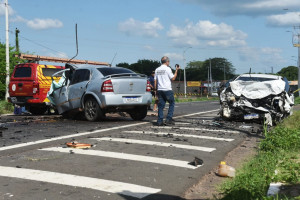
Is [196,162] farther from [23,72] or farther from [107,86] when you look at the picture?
[23,72]

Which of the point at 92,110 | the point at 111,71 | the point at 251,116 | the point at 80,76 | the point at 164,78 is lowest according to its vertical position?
the point at 251,116

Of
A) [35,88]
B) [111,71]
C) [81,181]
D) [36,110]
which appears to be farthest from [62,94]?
[81,181]

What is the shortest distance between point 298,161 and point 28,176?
12.0 ft

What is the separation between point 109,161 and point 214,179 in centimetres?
161

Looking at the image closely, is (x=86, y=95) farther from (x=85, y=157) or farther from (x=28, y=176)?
(x=28, y=176)

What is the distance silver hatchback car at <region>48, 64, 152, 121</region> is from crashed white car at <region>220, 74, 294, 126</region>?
2.36m

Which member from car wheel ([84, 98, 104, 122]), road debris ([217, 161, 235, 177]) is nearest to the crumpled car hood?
car wheel ([84, 98, 104, 122])

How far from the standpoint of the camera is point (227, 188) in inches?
178

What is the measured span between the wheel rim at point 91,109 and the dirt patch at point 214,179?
5.17 m

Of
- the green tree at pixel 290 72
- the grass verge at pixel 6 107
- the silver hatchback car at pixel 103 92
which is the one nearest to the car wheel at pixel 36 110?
the grass verge at pixel 6 107

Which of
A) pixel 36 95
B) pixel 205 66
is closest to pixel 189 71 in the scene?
pixel 205 66

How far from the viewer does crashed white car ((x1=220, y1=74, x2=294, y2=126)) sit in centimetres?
1163

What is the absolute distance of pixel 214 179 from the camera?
5.18 metres

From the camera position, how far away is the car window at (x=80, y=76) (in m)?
12.2
